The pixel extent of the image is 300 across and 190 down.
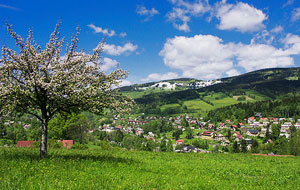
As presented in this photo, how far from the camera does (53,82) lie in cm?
1348

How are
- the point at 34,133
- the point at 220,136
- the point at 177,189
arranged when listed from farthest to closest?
1. the point at 220,136
2. the point at 34,133
3. the point at 177,189

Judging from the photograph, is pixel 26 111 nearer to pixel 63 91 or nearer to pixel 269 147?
pixel 63 91

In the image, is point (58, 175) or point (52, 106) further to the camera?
point (52, 106)

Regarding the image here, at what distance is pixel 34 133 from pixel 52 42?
243 feet

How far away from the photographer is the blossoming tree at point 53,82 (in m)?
13.1

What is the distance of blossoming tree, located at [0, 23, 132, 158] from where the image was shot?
516 inches

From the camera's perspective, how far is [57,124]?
5822 cm

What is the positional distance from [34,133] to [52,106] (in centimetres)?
7340

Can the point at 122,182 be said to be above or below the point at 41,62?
below

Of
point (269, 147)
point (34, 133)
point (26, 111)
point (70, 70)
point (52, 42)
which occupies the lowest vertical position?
point (269, 147)

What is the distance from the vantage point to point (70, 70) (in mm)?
14273

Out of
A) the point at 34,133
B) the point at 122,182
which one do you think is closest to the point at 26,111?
the point at 122,182

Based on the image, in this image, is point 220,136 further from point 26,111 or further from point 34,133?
point 26,111

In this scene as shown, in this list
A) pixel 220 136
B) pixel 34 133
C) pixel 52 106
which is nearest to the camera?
pixel 52 106
